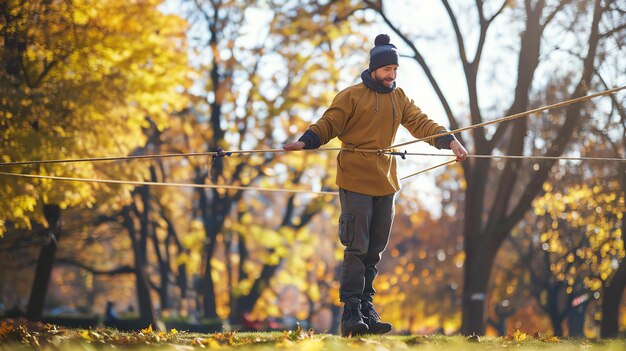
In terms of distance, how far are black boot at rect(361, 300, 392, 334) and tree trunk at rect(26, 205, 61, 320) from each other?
895cm

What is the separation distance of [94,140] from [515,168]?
7034 millimetres

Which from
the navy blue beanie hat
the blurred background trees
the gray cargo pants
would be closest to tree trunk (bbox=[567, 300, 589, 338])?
the blurred background trees

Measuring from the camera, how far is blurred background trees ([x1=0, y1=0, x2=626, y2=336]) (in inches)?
538

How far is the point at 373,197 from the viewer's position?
304 inches

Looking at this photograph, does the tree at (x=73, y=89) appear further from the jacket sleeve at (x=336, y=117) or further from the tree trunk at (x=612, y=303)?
the tree trunk at (x=612, y=303)

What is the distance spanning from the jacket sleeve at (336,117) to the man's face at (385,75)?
32cm

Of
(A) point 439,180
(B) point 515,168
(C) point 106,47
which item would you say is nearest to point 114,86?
(C) point 106,47

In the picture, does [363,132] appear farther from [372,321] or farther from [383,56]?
[372,321]

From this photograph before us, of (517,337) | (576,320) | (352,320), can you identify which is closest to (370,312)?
(352,320)

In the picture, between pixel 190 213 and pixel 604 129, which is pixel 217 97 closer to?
pixel 190 213

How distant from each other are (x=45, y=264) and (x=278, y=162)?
907cm

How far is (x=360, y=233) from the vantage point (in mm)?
7473

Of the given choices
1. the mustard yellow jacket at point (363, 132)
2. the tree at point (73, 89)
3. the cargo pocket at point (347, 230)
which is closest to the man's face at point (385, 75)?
the mustard yellow jacket at point (363, 132)

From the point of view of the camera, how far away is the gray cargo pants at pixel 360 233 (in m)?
7.48
